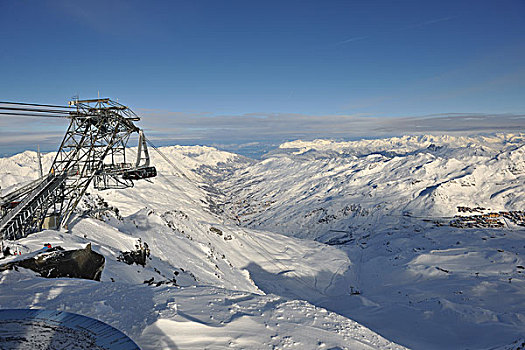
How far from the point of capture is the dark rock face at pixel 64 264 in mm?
13406

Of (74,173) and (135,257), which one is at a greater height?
(74,173)

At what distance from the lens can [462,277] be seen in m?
59.9

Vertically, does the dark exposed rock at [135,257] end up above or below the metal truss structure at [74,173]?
below

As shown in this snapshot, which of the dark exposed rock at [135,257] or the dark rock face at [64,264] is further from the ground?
the dark rock face at [64,264]

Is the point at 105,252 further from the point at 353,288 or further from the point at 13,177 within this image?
the point at 13,177

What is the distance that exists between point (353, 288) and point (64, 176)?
7867cm

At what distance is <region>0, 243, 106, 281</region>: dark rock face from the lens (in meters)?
13.4

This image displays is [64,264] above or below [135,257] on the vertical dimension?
above

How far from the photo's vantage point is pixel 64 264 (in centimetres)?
1454

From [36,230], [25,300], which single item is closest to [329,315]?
[25,300]

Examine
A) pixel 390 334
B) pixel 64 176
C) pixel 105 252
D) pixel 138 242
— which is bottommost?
pixel 390 334

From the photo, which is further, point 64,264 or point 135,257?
point 135,257

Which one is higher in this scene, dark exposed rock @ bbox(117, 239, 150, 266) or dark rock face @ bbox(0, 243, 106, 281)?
dark rock face @ bbox(0, 243, 106, 281)

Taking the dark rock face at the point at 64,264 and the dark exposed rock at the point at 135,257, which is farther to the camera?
the dark exposed rock at the point at 135,257
